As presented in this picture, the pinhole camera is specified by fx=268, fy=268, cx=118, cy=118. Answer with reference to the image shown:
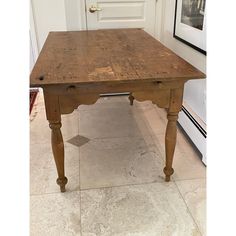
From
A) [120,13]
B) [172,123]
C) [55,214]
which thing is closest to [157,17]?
[120,13]

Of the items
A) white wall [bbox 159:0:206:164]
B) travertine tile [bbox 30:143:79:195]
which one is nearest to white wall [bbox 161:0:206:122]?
white wall [bbox 159:0:206:164]

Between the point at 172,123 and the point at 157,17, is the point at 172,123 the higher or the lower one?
the lower one

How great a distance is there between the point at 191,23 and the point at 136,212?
1.38m

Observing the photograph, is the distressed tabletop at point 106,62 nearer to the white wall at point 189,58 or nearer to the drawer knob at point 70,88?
the drawer knob at point 70,88

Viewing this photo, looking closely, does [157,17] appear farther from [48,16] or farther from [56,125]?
[56,125]

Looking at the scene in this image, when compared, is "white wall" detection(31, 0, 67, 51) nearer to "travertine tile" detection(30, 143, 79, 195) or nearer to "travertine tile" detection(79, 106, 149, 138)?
"travertine tile" detection(79, 106, 149, 138)

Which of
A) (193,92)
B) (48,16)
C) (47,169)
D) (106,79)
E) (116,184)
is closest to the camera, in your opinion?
(106,79)

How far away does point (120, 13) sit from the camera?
2658 mm

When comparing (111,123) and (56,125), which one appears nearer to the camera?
(56,125)

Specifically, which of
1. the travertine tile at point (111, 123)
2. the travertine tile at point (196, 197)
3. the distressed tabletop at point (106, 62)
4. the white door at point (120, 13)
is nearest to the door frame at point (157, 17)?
the white door at point (120, 13)
